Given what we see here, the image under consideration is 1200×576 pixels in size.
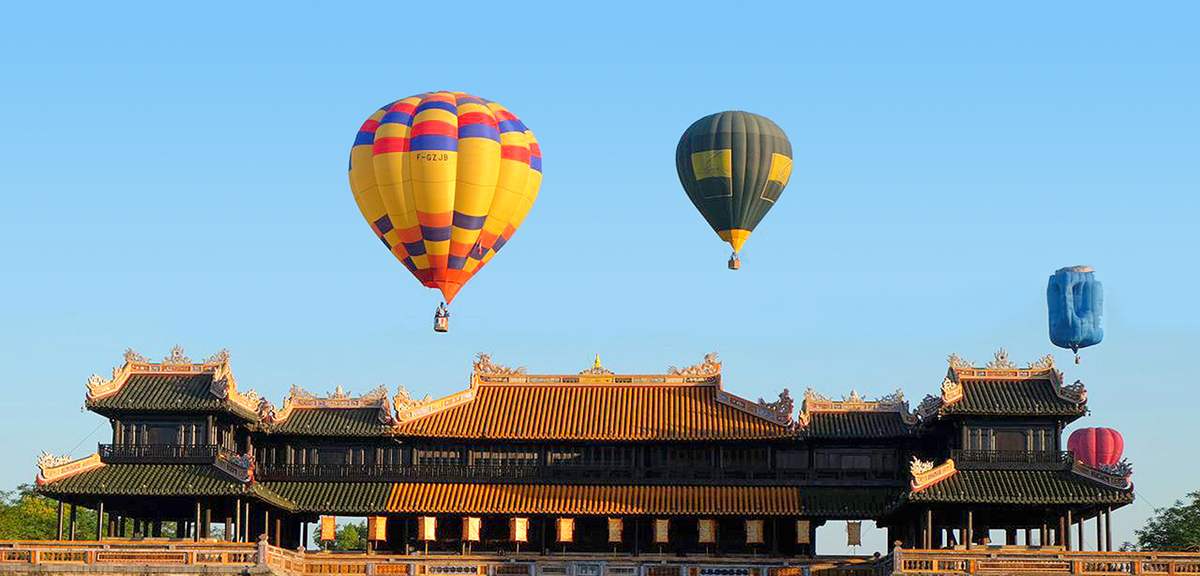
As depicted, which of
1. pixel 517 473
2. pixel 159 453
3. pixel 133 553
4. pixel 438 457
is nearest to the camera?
pixel 133 553

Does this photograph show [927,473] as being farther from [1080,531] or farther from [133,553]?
[133,553]

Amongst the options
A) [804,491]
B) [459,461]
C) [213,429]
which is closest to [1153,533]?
[804,491]

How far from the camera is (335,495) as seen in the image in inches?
2842

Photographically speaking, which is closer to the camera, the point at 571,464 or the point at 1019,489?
the point at 1019,489

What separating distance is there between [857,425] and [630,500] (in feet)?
29.4

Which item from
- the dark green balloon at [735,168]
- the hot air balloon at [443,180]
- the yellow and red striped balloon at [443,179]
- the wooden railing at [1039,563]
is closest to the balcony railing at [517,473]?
the hot air balloon at [443,180]

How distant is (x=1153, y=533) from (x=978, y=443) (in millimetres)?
31971

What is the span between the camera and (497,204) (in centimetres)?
7000

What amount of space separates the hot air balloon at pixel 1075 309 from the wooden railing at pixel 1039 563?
31.2 meters

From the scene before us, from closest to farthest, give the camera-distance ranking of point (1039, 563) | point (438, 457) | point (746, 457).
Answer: point (1039, 563)
point (746, 457)
point (438, 457)

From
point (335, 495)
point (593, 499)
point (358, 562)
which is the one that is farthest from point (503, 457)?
point (358, 562)

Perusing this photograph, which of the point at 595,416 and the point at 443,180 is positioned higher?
the point at 443,180

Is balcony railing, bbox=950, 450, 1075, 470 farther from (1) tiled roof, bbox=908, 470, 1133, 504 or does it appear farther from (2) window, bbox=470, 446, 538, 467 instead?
(2) window, bbox=470, 446, 538, 467

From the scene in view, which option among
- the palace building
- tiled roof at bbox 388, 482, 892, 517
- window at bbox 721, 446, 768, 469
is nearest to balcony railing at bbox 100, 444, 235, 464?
the palace building
